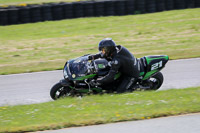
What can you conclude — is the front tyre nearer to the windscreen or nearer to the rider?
the rider

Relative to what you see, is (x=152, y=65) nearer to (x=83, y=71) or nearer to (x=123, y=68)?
(x=123, y=68)

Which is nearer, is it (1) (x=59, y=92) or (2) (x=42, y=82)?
(1) (x=59, y=92)

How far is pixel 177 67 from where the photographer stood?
10.5 meters

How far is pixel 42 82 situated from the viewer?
9.84 meters

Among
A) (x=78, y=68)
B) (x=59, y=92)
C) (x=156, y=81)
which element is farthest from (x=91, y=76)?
(x=156, y=81)

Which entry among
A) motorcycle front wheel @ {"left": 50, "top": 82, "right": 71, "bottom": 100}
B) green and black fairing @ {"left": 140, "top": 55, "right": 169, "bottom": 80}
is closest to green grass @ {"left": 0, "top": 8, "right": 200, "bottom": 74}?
motorcycle front wheel @ {"left": 50, "top": 82, "right": 71, "bottom": 100}

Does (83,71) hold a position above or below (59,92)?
above

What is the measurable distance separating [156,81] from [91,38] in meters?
8.53

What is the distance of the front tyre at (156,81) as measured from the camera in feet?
26.4

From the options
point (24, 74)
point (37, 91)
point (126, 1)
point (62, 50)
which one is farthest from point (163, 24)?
point (37, 91)

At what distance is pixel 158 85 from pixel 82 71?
6.57 feet

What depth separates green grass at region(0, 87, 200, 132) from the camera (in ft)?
18.6

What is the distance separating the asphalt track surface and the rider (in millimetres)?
1333

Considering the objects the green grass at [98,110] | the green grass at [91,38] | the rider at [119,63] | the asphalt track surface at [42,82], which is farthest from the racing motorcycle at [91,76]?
the green grass at [91,38]
